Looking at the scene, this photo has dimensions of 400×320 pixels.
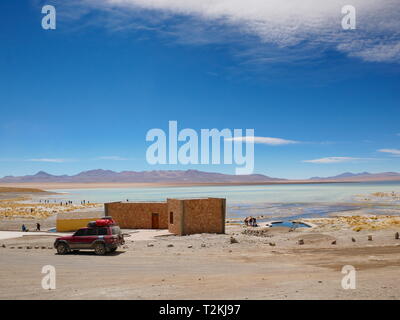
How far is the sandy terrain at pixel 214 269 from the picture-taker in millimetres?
13320

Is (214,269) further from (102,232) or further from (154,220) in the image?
(154,220)

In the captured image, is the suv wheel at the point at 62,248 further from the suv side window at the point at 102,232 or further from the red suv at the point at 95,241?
the suv side window at the point at 102,232

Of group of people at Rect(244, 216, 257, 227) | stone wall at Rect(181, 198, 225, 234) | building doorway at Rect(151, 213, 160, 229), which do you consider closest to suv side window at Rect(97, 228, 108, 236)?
stone wall at Rect(181, 198, 225, 234)

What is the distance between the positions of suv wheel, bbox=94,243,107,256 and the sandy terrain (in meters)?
0.48

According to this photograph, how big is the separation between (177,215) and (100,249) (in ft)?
36.5

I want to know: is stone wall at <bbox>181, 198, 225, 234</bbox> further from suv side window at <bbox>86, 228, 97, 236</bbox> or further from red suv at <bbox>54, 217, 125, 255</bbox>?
suv side window at <bbox>86, 228, 97, 236</bbox>

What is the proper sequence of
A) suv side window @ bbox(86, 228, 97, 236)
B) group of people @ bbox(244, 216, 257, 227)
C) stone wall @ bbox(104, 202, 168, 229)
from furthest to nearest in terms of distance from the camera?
1. group of people @ bbox(244, 216, 257, 227)
2. stone wall @ bbox(104, 202, 168, 229)
3. suv side window @ bbox(86, 228, 97, 236)

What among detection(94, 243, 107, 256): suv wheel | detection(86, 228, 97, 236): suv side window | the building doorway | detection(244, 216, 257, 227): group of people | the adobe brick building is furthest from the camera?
detection(244, 216, 257, 227): group of people

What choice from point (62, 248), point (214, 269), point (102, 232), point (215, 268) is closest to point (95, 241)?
point (102, 232)

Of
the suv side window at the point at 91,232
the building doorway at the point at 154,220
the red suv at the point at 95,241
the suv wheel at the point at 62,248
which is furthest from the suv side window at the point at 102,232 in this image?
the building doorway at the point at 154,220

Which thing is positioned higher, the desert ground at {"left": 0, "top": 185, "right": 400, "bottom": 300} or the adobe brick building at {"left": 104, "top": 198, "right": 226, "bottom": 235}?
the adobe brick building at {"left": 104, "top": 198, "right": 226, "bottom": 235}

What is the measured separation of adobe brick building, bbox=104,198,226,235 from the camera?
1283 inches

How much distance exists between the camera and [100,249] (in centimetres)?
2248
